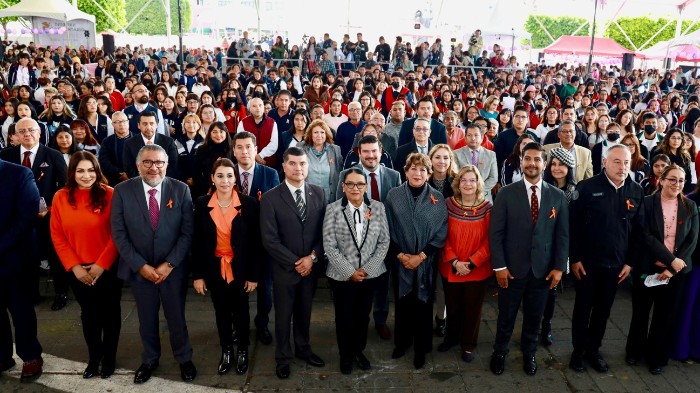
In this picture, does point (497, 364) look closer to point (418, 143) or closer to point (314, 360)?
point (314, 360)

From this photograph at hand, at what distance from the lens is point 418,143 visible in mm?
5875

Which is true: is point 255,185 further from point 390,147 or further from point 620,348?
point 620,348

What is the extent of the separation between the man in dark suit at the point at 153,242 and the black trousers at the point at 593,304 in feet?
10.1

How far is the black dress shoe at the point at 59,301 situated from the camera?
204 inches

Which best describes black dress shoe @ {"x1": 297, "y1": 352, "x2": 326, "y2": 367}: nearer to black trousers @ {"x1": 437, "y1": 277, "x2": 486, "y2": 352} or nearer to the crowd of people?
the crowd of people

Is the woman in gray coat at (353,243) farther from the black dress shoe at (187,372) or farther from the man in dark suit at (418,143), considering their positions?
the man in dark suit at (418,143)

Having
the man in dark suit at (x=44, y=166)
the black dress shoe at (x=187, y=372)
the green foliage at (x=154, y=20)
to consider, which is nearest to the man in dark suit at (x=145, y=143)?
the man in dark suit at (x=44, y=166)

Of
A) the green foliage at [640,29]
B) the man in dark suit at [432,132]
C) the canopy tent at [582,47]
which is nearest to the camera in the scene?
the man in dark suit at [432,132]

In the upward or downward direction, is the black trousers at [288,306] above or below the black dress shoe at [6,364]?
above

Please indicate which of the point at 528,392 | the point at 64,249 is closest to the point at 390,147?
the point at 528,392

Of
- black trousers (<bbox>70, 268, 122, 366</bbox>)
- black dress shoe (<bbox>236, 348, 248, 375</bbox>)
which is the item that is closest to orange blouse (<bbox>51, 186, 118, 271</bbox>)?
black trousers (<bbox>70, 268, 122, 366</bbox>)

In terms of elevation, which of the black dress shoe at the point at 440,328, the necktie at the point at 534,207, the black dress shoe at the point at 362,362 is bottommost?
the black dress shoe at the point at 362,362

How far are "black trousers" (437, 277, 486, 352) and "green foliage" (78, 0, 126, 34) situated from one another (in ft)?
126

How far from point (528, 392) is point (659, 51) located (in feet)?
83.7
